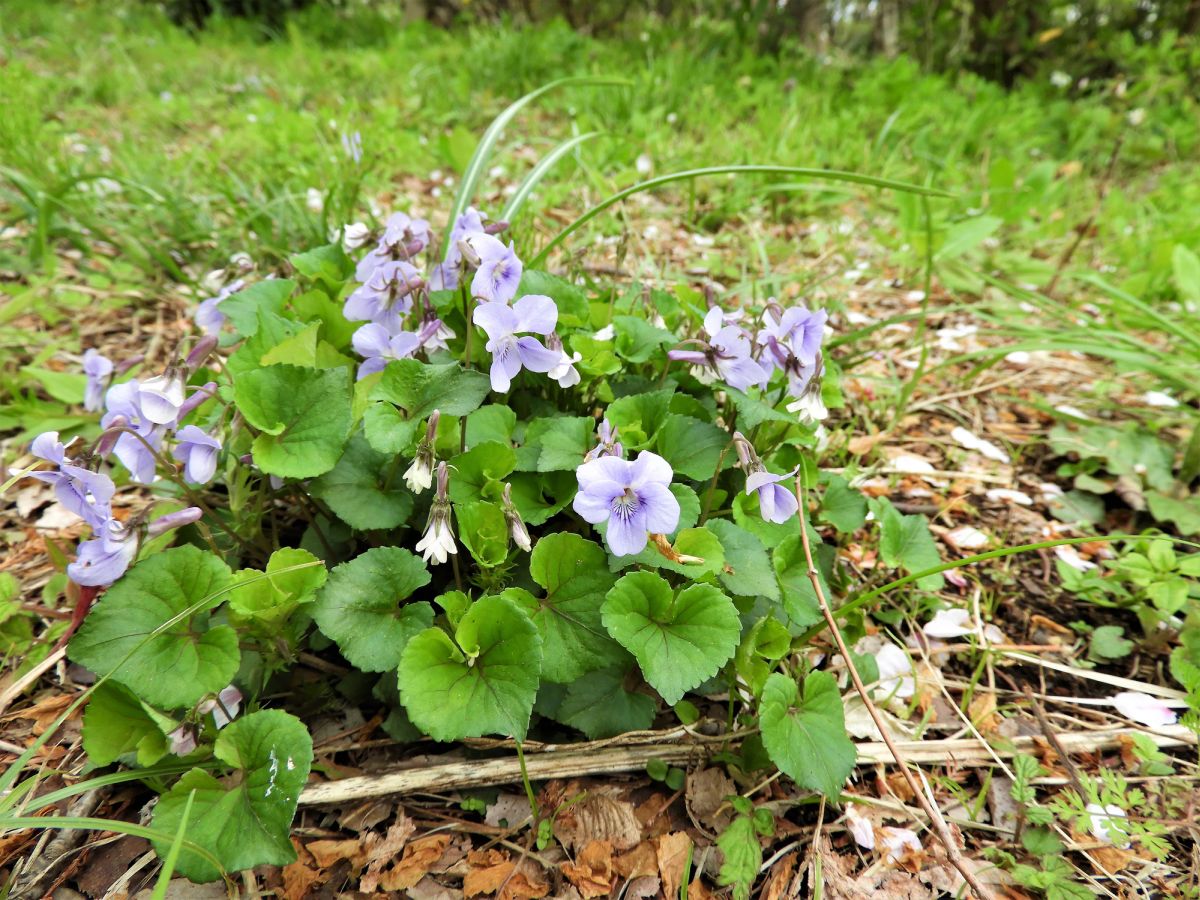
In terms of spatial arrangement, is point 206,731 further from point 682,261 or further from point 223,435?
point 682,261

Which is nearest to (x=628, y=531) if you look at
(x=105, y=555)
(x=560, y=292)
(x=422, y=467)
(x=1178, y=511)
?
(x=422, y=467)

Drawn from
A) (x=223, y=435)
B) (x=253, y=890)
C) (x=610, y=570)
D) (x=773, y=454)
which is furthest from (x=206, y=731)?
(x=773, y=454)

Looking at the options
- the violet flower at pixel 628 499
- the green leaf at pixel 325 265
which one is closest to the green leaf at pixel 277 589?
the violet flower at pixel 628 499

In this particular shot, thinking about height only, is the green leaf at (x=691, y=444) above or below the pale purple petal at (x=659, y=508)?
below

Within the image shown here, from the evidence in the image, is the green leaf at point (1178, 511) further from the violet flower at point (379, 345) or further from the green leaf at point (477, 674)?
the violet flower at point (379, 345)

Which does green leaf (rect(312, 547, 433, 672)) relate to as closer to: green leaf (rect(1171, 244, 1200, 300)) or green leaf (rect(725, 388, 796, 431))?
green leaf (rect(725, 388, 796, 431))

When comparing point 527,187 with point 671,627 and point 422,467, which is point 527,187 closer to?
point 422,467
